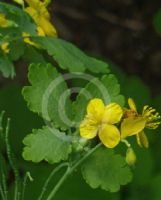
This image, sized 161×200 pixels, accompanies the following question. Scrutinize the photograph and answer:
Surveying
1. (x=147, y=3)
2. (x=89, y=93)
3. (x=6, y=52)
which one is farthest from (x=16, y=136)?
(x=147, y=3)

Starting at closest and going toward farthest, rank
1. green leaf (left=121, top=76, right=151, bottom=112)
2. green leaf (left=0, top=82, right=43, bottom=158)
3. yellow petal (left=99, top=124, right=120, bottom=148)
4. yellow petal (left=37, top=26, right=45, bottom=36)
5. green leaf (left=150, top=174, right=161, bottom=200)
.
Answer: yellow petal (left=99, top=124, right=120, bottom=148), yellow petal (left=37, top=26, right=45, bottom=36), green leaf (left=150, top=174, right=161, bottom=200), green leaf (left=0, top=82, right=43, bottom=158), green leaf (left=121, top=76, right=151, bottom=112)

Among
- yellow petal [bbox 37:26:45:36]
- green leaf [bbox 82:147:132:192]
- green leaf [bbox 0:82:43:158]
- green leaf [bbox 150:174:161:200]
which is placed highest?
yellow petal [bbox 37:26:45:36]

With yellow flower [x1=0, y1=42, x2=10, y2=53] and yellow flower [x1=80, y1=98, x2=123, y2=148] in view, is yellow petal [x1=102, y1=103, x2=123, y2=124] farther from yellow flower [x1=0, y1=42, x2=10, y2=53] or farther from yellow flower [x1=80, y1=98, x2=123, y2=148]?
yellow flower [x1=0, y1=42, x2=10, y2=53]

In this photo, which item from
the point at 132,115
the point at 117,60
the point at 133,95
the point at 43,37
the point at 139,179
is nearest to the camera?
the point at 132,115

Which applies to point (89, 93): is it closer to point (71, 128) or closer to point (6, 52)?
point (71, 128)

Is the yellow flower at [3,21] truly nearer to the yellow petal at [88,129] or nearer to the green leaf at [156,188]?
the yellow petal at [88,129]

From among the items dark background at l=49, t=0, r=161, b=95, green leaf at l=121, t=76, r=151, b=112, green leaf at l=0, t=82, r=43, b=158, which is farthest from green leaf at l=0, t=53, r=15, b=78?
dark background at l=49, t=0, r=161, b=95
